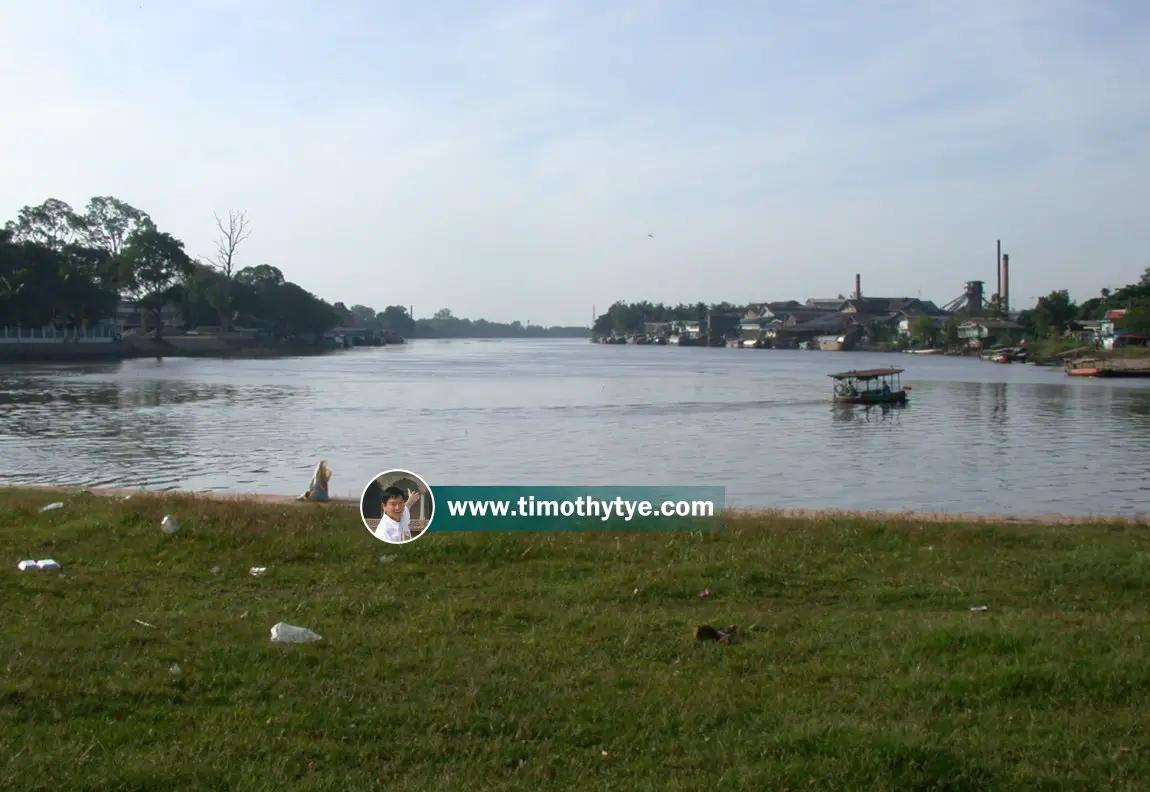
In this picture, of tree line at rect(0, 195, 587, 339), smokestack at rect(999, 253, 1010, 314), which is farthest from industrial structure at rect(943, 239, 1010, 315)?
tree line at rect(0, 195, 587, 339)

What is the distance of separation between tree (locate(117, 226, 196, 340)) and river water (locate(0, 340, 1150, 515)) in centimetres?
3296

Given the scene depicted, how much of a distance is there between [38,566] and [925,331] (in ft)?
377

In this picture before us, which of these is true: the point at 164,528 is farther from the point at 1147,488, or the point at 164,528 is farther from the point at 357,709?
the point at 1147,488

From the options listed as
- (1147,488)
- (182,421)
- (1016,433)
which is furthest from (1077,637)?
(182,421)

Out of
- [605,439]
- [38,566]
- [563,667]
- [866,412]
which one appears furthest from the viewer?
[866,412]

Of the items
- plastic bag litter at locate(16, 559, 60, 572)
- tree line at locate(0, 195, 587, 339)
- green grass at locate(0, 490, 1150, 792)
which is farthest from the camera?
tree line at locate(0, 195, 587, 339)

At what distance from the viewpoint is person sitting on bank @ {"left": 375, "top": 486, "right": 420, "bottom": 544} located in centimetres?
811

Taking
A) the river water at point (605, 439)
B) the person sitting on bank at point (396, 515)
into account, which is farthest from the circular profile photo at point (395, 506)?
the river water at point (605, 439)

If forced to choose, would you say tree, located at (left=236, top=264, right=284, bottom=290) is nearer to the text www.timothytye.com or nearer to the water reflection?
the water reflection

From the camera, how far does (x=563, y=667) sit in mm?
5320

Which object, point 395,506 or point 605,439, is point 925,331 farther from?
point 395,506

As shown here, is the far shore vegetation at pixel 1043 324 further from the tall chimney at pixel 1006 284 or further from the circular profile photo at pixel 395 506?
the circular profile photo at pixel 395 506

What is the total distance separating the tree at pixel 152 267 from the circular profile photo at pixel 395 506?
270ft

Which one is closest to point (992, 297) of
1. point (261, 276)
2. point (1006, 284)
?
point (1006, 284)
